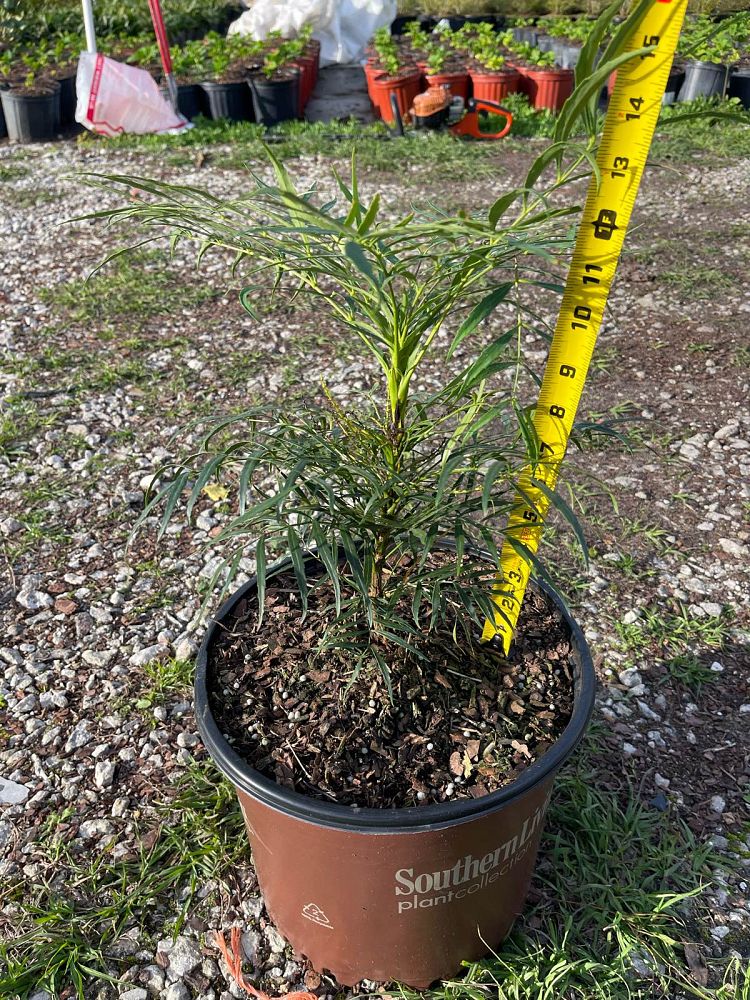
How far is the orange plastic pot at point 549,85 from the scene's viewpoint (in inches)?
282

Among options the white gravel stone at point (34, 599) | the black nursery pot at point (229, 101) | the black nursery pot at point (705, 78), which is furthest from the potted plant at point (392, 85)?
the white gravel stone at point (34, 599)

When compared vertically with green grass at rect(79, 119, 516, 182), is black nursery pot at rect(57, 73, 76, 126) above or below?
above

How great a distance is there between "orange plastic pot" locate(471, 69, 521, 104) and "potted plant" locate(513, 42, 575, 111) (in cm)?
14

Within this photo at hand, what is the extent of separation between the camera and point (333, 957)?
1.59 metres

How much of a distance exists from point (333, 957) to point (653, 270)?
3970 mm

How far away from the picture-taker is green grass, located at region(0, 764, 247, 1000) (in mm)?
1667

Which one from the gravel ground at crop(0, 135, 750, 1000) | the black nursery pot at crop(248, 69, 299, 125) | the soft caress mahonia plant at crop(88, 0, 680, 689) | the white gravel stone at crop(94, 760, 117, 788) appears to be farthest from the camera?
the black nursery pot at crop(248, 69, 299, 125)

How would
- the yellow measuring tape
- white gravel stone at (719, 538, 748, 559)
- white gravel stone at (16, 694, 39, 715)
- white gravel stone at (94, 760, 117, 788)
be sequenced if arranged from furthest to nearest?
white gravel stone at (719, 538, 748, 559) → white gravel stone at (16, 694, 39, 715) → white gravel stone at (94, 760, 117, 788) → the yellow measuring tape

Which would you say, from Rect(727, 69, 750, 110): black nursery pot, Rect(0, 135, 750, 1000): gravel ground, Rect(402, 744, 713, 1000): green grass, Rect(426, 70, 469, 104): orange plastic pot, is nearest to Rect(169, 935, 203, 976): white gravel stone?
Rect(0, 135, 750, 1000): gravel ground

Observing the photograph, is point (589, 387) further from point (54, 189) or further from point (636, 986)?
point (54, 189)

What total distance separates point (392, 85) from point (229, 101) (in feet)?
4.69

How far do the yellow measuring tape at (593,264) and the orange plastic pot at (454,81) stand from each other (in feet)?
22.1

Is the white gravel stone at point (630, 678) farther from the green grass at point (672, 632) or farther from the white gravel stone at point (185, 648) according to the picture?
the white gravel stone at point (185, 648)

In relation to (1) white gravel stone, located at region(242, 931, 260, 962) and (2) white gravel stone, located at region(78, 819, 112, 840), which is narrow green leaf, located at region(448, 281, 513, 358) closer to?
(1) white gravel stone, located at region(242, 931, 260, 962)
